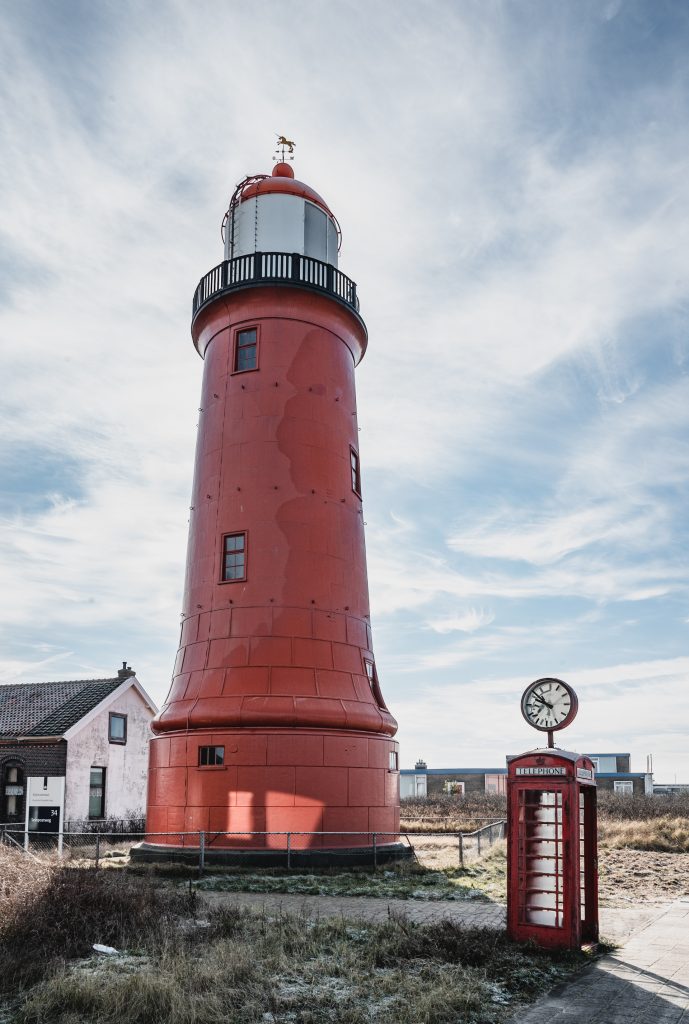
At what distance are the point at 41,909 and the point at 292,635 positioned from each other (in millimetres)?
10071

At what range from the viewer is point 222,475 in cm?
2203

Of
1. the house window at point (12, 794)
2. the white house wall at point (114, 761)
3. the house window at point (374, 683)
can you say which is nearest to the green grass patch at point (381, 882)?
the house window at point (374, 683)

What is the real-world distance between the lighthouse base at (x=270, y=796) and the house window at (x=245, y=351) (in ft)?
28.8

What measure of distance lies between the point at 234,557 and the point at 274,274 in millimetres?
7022

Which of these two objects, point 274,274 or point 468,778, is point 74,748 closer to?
point 274,274

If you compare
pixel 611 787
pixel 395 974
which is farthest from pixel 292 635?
pixel 611 787

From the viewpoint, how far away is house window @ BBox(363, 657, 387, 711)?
2186 cm

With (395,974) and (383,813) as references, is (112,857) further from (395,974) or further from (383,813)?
(395,974)

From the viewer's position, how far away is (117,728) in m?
32.8

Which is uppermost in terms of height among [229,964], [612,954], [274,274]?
[274,274]

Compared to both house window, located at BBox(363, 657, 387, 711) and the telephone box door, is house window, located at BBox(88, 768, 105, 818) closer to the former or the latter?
house window, located at BBox(363, 657, 387, 711)

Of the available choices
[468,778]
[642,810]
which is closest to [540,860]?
[642,810]

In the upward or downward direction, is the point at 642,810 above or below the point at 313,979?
below

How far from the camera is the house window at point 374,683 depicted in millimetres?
21859
